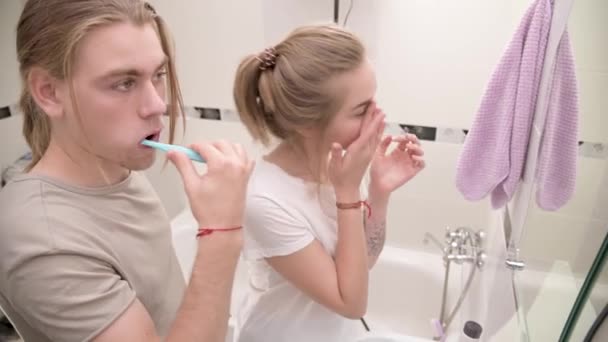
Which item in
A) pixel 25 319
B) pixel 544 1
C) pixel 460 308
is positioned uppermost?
pixel 544 1

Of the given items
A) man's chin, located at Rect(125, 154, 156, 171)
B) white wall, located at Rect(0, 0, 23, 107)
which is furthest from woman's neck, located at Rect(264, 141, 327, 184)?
white wall, located at Rect(0, 0, 23, 107)

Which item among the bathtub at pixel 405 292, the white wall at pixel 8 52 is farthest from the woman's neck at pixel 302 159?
the white wall at pixel 8 52

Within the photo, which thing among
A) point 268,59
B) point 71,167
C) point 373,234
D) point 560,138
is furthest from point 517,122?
point 71,167

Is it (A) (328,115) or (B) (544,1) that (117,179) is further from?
(B) (544,1)

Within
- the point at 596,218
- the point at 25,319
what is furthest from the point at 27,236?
the point at 596,218

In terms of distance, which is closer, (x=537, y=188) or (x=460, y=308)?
(x=537, y=188)

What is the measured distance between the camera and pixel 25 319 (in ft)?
1.95

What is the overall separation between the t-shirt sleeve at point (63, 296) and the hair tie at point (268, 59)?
490 mm

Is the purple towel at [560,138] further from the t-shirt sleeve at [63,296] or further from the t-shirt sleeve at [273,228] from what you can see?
the t-shirt sleeve at [63,296]

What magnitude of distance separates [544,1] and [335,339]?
80cm

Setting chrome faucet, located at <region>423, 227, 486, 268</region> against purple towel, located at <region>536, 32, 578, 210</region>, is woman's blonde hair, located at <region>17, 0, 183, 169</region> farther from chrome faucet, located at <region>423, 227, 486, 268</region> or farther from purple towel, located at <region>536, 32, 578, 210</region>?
chrome faucet, located at <region>423, 227, 486, 268</region>

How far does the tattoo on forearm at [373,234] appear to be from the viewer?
0.97 meters

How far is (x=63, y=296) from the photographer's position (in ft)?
1.71

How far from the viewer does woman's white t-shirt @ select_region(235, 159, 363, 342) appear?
0.80m
